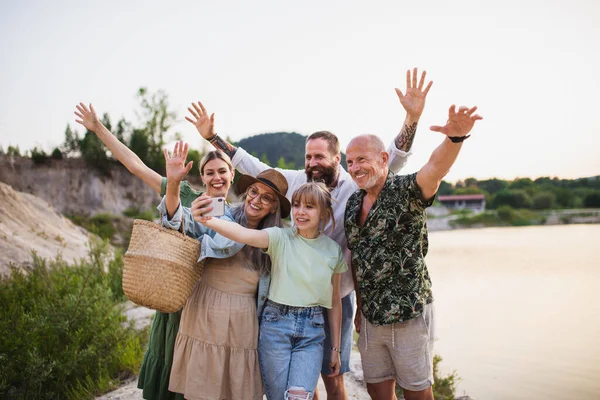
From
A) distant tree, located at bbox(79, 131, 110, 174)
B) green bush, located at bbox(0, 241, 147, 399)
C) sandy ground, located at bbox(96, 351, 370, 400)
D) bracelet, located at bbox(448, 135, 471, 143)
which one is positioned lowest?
sandy ground, located at bbox(96, 351, 370, 400)

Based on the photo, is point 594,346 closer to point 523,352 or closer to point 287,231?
point 523,352

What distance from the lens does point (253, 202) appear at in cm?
278

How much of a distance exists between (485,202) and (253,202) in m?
65.1

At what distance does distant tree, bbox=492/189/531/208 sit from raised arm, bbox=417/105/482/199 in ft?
181

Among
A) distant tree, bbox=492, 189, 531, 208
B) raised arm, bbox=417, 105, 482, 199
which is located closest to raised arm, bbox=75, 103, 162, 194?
raised arm, bbox=417, 105, 482, 199

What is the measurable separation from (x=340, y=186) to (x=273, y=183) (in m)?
0.76

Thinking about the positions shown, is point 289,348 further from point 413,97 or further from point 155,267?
point 413,97

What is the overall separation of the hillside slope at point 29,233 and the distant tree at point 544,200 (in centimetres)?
5257

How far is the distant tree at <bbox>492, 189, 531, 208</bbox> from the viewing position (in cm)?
5141

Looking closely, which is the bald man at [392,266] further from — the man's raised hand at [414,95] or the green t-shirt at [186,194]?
the green t-shirt at [186,194]

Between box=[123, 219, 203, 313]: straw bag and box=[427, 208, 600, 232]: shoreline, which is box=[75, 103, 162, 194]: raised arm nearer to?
box=[123, 219, 203, 313]: straw bag

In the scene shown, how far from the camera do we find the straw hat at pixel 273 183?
2.77m

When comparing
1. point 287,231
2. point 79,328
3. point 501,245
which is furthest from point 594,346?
point 501,245

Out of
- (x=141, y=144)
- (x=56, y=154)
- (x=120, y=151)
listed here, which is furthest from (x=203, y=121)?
(x=141, y=144)
